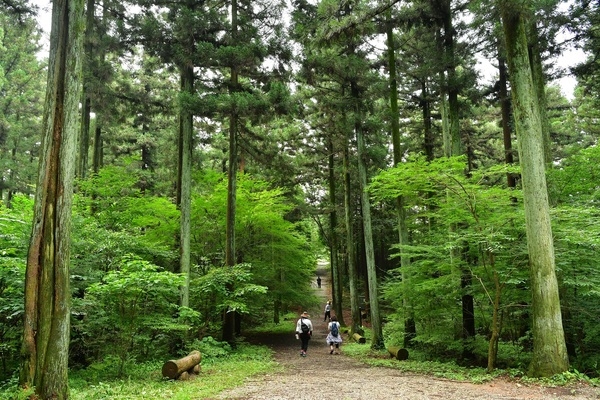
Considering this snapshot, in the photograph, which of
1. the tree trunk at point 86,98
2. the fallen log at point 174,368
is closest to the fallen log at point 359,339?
the fallen log at point 174,368

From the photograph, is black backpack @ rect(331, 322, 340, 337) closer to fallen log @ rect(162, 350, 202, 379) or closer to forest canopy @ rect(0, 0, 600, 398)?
forest canopy @ rect(0, 0, 600, 398)

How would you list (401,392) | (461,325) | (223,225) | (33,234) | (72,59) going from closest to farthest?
(33,234), (72,59), (401,392), (461,325), (223,225)

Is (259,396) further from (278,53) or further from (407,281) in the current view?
(278,53)

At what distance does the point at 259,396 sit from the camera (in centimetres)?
623

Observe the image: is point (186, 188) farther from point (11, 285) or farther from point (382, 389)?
point (382, 389)

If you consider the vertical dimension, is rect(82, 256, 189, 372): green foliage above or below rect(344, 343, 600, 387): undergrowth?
above

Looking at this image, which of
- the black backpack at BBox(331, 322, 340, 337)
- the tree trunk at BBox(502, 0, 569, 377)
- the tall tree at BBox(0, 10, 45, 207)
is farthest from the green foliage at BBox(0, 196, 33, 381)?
the tall tree at BBox(0, 10, 45, 207)

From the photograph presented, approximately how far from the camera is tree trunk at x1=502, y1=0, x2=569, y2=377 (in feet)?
25.0

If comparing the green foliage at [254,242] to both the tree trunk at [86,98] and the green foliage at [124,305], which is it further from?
the green foliage at [124,305]

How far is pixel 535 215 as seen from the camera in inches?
311

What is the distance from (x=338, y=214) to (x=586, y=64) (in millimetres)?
14538

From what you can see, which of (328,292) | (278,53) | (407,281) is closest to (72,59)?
(278,53)

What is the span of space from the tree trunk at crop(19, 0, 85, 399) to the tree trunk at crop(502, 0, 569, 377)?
27.0 ft

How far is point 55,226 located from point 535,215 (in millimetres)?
8696
